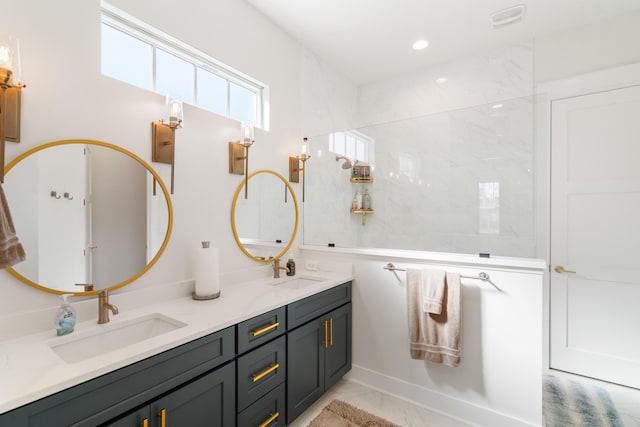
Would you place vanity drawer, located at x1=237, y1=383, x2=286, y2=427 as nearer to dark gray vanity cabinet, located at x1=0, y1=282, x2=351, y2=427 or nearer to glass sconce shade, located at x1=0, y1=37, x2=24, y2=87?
dark gray vanity cabinet, located at x1=0, y1=282, x2=351, y2=427

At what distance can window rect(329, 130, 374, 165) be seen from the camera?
279 centimetres

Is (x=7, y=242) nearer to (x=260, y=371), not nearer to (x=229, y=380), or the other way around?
(x=229, y=380)

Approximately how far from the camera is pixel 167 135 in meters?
1.69

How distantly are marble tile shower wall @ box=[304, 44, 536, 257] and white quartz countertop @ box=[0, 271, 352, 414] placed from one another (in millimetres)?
894

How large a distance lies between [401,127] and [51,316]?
263 cm

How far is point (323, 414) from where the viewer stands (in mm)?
1970

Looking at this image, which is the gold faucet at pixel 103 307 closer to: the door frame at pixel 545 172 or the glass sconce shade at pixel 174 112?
the glass sconce shade at pixel 174 112

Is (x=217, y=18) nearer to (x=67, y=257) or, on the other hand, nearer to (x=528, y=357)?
(x=67, y=257)

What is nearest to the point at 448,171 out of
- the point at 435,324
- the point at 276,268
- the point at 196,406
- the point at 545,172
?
the point at 545,172

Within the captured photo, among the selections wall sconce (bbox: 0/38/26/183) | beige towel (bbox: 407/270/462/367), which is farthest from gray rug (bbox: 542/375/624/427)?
wall sconce (bbox: 0/38/26/183)

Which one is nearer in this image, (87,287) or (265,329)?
(87,287)

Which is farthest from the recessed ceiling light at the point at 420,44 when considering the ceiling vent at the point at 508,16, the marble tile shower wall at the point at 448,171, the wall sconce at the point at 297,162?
the wall sconce at the point at 297,162

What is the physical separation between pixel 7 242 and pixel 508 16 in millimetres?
3282

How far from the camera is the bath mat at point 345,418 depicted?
1869 mm
